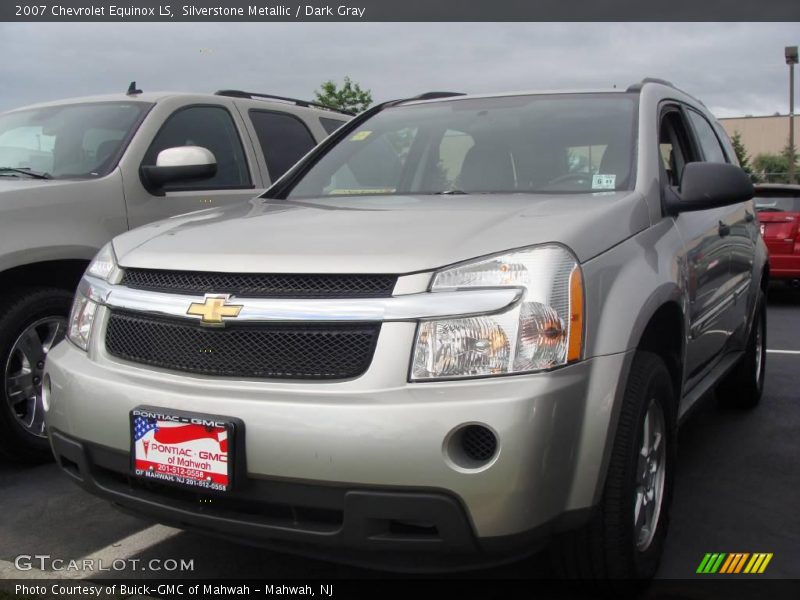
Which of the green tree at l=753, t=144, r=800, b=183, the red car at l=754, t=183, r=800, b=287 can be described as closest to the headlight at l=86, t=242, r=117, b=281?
the red car at l=754, t=183, r=800, b=287

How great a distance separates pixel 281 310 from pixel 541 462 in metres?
0.82

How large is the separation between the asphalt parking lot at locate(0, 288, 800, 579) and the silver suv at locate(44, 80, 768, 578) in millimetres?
474

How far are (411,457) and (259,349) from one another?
1.82 ft

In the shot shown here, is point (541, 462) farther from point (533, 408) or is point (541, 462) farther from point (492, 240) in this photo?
point (492, 240)

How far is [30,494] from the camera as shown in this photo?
12.4 feet

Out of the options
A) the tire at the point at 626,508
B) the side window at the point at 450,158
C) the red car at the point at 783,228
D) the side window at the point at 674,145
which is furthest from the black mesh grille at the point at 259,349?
the red car at the point at 783,228

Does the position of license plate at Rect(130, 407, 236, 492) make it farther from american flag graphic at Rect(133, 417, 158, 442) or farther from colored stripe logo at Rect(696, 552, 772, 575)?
colored stripe logo at Rect(696, 552, 772, 575)

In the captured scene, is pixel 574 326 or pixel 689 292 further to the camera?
pixel 689 292

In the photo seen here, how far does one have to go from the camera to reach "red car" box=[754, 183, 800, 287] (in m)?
10.2

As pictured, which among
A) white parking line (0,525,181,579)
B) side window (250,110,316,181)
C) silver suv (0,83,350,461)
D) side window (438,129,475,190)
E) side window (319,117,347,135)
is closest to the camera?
white parking line (0,525,181,579)

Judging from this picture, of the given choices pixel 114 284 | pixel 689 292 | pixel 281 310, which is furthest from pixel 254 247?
pixel 689 292

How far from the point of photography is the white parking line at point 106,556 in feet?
9.75

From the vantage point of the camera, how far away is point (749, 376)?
5102 millimetres

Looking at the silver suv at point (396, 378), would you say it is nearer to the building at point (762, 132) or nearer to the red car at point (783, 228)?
the red car at point (783, 228)
